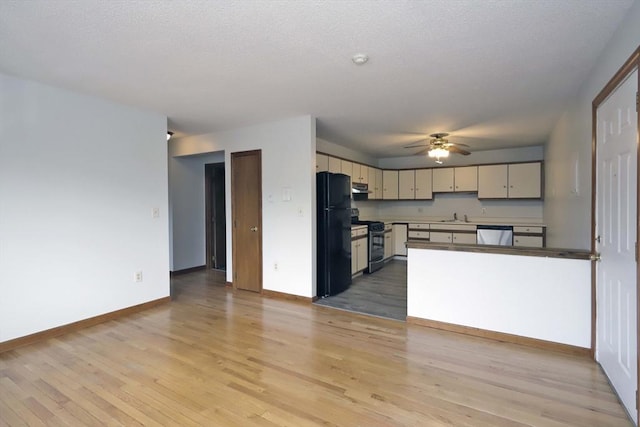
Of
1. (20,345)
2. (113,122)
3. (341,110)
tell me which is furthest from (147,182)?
(341,110)

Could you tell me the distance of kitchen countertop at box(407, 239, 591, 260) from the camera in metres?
2.67

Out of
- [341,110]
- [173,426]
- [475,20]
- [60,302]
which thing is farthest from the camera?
[341,110]

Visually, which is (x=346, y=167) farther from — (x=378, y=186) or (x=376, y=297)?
(x=376, y=297)

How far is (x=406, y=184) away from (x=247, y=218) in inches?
159

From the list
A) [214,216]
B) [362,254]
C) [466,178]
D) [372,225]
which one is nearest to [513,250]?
[362,254]

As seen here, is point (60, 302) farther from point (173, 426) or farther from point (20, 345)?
point (173, 426)

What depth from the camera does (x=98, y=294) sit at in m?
3.46

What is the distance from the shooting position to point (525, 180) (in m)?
6.07

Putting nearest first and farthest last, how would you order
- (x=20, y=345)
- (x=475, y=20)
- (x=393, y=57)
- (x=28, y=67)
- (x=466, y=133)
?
(x=475, y=20), (x=393, y=57), (x=28, y=67), (x=20, y=345), (x=466, y=133)

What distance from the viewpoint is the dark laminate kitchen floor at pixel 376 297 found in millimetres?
3822

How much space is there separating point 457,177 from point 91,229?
6.33 m

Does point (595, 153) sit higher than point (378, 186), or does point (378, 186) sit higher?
point (378, 186)

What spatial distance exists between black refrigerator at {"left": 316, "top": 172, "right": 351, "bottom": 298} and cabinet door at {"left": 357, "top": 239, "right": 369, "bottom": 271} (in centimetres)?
78

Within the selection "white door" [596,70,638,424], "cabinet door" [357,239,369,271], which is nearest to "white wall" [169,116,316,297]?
"cabinet door" [357,239,369,271]
